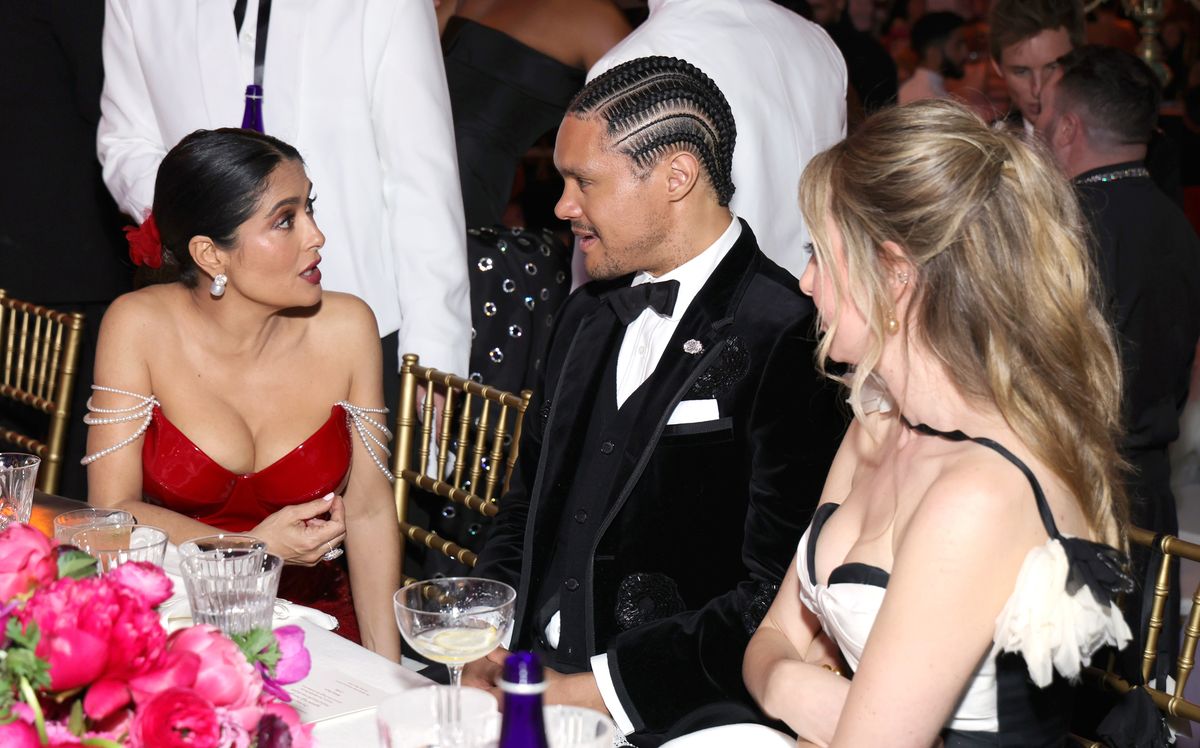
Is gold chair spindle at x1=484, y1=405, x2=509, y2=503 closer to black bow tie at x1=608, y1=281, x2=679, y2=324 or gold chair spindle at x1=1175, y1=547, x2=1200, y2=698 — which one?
black bow tie at x1=608, y1=281, x2=679, y2=324

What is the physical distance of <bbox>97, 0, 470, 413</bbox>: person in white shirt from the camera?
312 centimetres

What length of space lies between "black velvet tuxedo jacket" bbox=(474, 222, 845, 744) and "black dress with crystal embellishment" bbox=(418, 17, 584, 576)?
1242 millimetres

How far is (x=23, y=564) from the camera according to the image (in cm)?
116

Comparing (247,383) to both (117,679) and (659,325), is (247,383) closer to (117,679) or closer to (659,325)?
(659,325)

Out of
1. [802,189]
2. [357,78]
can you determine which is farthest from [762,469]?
[357,78]

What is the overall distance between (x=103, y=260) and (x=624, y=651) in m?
3.04

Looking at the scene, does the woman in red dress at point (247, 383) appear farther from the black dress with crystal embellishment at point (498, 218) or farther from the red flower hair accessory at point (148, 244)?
the black dress with crystal embellishment at point (498, 218)

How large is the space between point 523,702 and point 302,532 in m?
1.47

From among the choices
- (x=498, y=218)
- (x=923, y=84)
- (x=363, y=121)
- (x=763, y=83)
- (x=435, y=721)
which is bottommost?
(x=435, y=721)

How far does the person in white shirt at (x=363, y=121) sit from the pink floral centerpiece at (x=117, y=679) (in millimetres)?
2017

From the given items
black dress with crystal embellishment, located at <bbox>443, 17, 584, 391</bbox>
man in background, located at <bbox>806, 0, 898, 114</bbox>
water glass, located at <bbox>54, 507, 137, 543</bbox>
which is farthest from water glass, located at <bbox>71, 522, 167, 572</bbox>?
man in background, located at <bbox>806, 0, 898, 114</bbox>

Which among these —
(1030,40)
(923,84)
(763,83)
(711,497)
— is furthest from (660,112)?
(923,84)

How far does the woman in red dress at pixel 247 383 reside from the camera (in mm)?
2578

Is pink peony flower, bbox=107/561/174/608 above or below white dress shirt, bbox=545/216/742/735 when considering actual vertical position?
below
